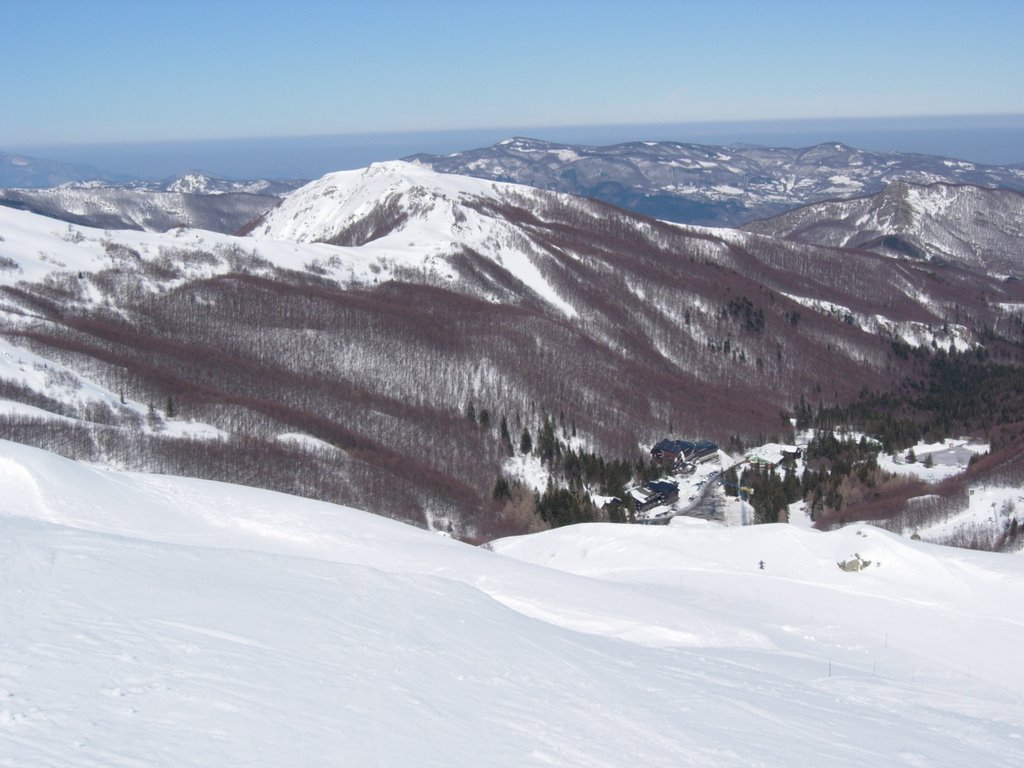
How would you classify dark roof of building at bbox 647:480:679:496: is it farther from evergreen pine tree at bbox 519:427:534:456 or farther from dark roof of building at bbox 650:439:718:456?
evergreen pine tree at bbox 519:427:534:456

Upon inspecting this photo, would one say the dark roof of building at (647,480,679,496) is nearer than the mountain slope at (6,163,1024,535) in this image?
No

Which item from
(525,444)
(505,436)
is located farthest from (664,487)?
(505,436)

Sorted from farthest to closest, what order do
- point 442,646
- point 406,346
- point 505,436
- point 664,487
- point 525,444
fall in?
1. point 406,346
2. point 505,436
3. point 525,444
4. point 664,487
5. point 442,646

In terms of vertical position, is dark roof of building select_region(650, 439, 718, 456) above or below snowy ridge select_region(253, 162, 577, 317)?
below

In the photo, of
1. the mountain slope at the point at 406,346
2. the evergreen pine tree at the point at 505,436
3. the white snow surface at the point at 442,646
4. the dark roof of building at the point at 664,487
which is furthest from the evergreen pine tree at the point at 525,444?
the white snow surface at the point at 442,646

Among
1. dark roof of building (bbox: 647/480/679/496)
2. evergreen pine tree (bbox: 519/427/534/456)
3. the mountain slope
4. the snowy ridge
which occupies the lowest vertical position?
dark roof of building (bbox: 647/480/679/496)

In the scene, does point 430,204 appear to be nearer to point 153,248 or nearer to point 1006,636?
point 153,248

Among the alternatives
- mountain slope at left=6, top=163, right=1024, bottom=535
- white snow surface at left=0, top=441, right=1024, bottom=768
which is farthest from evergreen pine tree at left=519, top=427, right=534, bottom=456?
white snow surface at left=0, top=441, right=1024, bottom=768

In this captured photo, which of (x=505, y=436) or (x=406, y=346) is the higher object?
(x=406, y=346)

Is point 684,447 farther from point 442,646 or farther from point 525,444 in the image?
point 442,646
